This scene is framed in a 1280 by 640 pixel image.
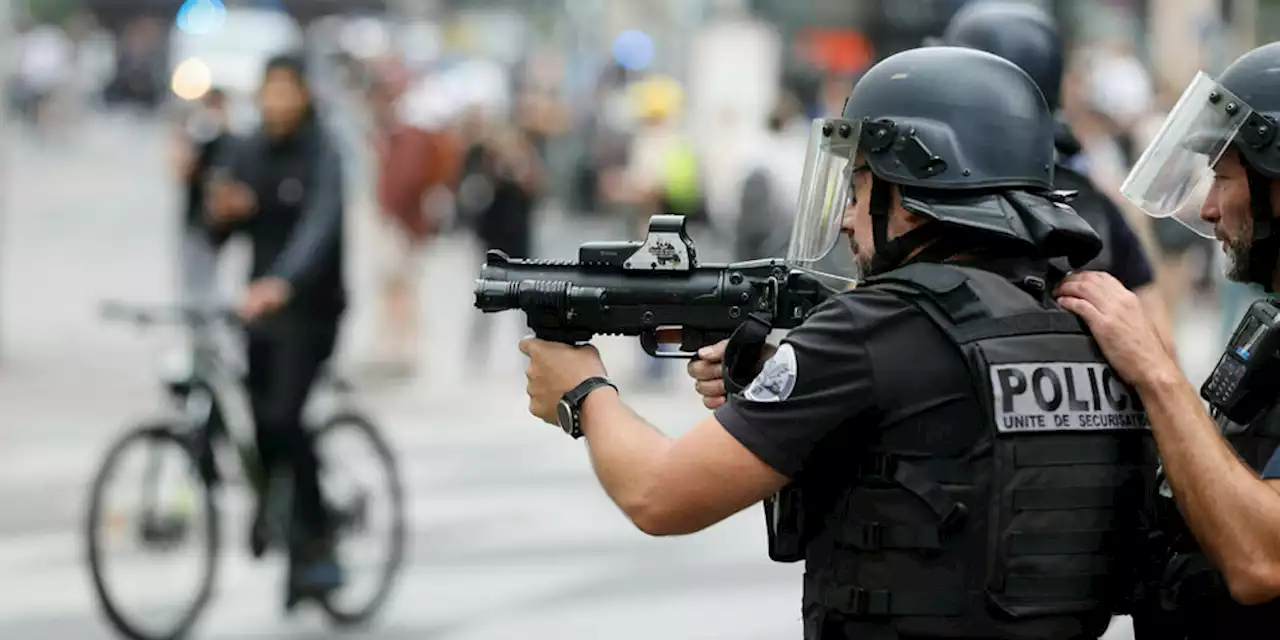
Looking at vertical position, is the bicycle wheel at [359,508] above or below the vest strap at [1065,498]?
below

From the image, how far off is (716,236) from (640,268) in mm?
14873

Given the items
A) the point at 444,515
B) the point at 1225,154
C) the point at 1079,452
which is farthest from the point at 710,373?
the point at 444,515

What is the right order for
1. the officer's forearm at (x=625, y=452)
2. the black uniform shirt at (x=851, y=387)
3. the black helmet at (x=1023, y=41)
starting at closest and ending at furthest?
the black uniform shirt at (x=851, y=387), the officer's forearm at (x=625, y=452), the black helmet at (x=1023, y=41)

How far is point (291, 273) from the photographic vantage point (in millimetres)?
7566

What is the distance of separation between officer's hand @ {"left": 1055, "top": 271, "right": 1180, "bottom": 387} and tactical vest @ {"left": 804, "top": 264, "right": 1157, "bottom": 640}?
Answer: 41 millimetres

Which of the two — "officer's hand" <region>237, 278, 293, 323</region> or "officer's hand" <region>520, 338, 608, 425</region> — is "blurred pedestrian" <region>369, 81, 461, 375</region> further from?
"officer's hand" <region>520, 338, 608, 425</region>

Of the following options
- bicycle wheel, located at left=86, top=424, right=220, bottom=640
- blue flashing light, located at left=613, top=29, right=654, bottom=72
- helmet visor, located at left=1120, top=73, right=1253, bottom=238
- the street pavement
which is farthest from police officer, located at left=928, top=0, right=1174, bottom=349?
blue flashing light, located at left=613, top=29, right=654, bottom=72

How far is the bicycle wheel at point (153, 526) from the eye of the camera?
744cm

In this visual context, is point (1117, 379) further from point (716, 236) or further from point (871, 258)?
point (716, 236)

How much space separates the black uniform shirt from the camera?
3.05 metres

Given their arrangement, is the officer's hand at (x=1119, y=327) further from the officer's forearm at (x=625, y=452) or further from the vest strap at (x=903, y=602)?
the officer's forearm at (x=625, y=452)

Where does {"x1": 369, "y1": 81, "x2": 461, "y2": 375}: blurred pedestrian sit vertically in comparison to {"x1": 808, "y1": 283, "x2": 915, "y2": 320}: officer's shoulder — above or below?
below

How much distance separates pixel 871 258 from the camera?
10.7 ft

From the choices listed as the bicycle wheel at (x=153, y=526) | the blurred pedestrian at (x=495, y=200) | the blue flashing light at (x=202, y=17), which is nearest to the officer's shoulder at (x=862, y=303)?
the bicycle wheel at (x=153, y=526)
